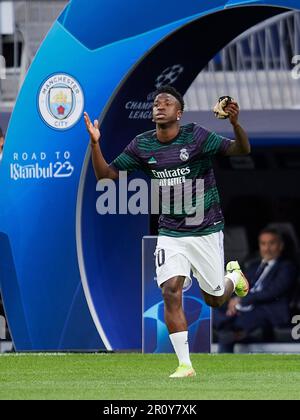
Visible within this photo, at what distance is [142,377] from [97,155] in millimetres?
1641

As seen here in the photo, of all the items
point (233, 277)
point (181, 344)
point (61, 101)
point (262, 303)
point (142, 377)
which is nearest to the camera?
point (181, 344)

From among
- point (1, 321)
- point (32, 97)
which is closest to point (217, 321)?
point (1, 321)

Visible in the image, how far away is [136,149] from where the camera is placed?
35.4ft

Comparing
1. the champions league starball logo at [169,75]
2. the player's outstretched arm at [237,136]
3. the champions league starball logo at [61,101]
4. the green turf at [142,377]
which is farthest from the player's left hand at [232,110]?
the champions league starball logo at [169,75]

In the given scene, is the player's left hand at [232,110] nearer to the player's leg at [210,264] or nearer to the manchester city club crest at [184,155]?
the manchester city club crest at [184,155]

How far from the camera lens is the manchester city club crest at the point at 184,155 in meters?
10.6

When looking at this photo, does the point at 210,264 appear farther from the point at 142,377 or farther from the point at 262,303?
the point at 262,303

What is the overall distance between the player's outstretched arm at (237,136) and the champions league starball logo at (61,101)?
261 cm

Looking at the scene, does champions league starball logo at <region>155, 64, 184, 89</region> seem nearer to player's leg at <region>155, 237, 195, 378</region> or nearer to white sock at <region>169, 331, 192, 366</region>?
player's leg at <region>155, 237, 195, 378</region>

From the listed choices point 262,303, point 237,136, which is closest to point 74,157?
point 237,136

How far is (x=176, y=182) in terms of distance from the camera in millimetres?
10672

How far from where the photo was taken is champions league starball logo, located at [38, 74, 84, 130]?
12797 millimetres

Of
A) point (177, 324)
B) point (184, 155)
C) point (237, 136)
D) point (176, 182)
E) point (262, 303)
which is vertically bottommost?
point (262, 303)
